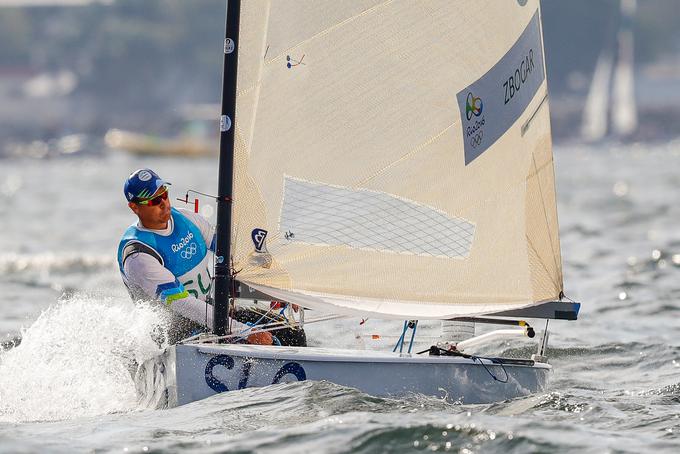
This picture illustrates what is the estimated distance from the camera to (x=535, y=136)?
6492 mm

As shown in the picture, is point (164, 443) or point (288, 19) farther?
point (288, 19)

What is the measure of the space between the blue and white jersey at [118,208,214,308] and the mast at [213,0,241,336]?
0.25 meters

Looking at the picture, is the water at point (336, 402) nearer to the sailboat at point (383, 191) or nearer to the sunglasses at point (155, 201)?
the sailboat at point (383, 191)

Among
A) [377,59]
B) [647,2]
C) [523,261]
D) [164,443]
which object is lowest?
[164,443]

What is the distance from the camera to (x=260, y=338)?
612 cm

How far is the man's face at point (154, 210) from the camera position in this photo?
625 centimetres

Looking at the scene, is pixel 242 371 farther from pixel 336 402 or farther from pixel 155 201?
pixel 155 201

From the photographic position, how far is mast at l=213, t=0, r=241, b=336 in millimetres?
5836

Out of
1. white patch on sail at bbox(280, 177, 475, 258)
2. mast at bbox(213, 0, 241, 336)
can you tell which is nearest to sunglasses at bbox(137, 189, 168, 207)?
mast at bbox(213, 0, 241, 336)

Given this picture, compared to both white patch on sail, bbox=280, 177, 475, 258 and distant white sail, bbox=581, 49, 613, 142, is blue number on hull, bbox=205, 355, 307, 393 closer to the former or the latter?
white patch on sail, bbox=280, 177, 475, 258

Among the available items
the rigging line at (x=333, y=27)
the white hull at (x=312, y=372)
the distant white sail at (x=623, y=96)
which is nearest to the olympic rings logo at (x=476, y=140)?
the rigging line at (x=333, y=27)

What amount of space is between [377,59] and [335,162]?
0.50 metres

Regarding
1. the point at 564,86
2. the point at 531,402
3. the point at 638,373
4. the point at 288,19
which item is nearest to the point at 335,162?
the point at 288,19

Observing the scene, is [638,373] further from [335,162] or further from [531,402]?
[335,162]
